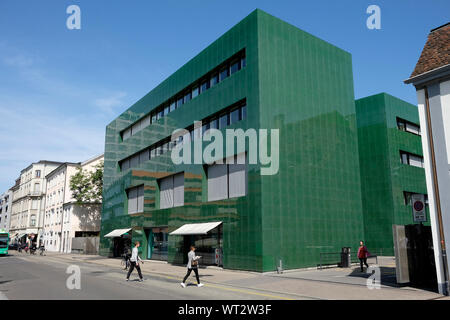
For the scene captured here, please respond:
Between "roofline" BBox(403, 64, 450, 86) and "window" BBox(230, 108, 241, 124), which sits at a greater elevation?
"window" BBox(230, 108, 241, 124)

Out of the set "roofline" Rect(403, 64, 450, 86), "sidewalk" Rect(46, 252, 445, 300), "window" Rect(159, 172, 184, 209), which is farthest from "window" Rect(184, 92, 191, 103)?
"roofline" Rect(403, 64, 450, 86)

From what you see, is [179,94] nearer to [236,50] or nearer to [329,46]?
[236,50]

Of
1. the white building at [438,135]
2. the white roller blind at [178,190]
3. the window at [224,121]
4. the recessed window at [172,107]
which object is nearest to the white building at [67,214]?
the recessed window at [172,107]

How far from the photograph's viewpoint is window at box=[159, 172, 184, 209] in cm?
2972

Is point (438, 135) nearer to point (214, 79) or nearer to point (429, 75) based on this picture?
point (429, 75)

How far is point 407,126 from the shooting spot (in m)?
37.5

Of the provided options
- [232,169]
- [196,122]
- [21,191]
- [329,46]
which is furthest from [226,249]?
[21,191]

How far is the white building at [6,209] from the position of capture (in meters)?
98.8

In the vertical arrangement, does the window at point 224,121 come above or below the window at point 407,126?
below

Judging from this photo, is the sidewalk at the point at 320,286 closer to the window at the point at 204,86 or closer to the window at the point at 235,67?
the window at the point at 235,67

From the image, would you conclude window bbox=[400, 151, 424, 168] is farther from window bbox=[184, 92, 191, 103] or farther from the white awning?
the white awning

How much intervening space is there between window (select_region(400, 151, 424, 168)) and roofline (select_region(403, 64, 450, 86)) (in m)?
23.8

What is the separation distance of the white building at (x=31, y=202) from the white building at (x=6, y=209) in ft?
28.1

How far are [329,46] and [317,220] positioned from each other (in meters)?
13.1
